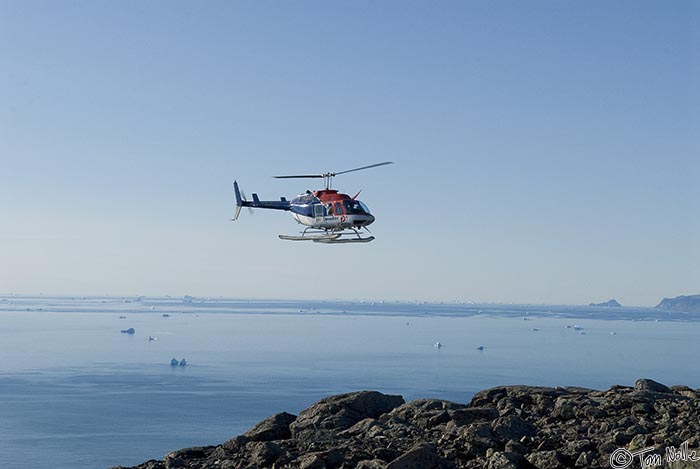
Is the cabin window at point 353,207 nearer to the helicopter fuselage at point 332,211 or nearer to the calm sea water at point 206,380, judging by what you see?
the helicopter fuselage at point 332,211

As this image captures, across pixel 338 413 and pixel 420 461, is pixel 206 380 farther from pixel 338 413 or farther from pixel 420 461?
pixel 420 461

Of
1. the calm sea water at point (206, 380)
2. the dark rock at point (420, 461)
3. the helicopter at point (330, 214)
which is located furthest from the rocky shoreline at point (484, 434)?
the calm sea water at point (206, 380)

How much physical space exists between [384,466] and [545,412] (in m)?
5.74

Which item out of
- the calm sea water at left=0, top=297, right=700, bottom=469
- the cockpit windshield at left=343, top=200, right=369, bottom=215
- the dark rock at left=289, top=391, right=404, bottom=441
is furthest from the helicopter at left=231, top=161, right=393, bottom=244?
the calm sea water at left=0, top=297, right=700, bottom=469

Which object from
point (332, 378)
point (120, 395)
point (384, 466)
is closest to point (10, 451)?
point (120, 395)

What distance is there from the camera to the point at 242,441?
685 inches

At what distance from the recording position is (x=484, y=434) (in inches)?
583

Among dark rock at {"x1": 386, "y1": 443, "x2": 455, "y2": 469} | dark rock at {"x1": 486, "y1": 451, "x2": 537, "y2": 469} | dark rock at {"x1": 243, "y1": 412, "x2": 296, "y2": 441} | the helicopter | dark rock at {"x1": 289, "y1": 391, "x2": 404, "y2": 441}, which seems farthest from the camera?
the helicopter


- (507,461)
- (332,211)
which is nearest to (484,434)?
(507,461)

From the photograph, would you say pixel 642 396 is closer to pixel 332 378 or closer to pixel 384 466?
pixel 384 466
